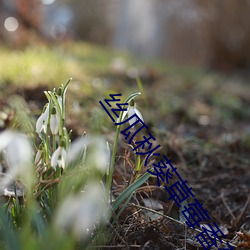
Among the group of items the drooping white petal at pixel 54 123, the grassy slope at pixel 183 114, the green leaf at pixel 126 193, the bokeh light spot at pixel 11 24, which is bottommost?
the grassy slope at pixel 183 114

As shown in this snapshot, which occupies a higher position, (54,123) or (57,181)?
(54,123)

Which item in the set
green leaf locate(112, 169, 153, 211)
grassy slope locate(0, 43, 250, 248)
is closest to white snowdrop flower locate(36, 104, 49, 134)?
grassy slope locate(0, 43, 250, 248)

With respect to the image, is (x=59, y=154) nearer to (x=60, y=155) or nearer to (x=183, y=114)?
(x=60, y=155)

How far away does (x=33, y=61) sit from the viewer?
351cm

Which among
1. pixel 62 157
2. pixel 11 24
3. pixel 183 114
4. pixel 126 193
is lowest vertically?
pixel 183 114

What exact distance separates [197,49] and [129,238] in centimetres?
809

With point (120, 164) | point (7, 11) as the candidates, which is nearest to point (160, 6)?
point (7, 11)

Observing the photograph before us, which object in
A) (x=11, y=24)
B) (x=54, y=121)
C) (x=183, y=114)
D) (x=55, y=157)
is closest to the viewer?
(x=55, y=157)

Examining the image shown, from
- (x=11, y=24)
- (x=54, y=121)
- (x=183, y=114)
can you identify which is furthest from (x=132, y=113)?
(x=11, y=24)

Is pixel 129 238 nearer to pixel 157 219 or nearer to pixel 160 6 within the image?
pixel 157 219

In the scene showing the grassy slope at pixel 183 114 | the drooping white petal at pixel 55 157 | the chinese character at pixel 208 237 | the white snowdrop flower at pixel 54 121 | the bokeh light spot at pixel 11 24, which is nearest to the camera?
the drooping white petal at pixel 55 157

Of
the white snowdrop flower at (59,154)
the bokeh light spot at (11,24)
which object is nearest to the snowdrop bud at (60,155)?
the white snowdrop flower at (59,154)

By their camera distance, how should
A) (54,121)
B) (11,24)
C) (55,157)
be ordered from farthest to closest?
(11,24), (54,121), (55,157)

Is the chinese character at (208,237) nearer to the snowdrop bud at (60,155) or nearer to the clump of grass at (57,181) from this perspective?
the clump of grass at (57,181)
